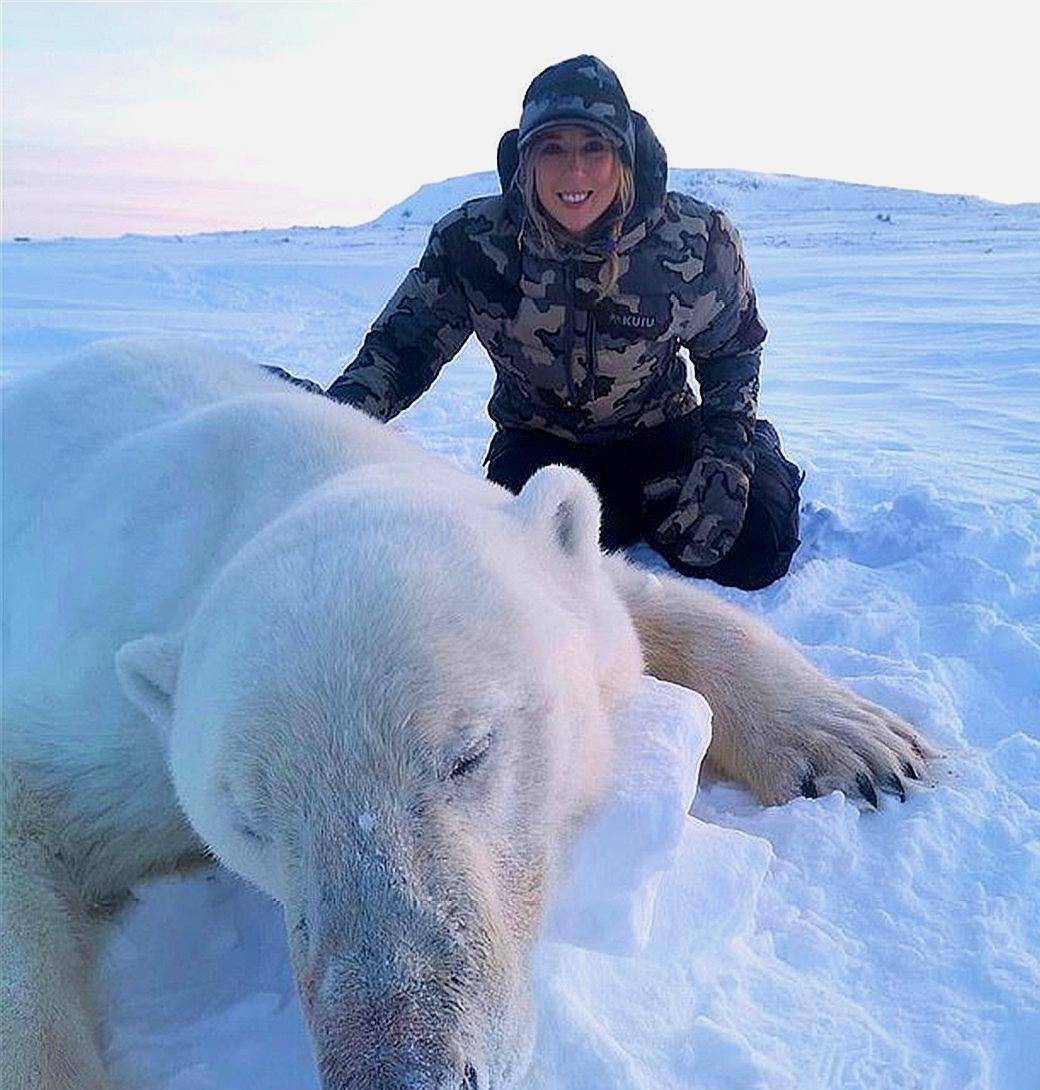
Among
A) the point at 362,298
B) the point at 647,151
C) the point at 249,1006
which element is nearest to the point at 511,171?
the point at 647,151

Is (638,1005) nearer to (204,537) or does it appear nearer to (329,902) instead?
(329,902)

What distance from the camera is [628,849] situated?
162 cm

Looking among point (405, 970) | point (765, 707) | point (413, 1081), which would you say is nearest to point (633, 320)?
point (765, 707)

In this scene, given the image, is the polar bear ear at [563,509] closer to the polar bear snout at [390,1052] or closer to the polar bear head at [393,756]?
the polar bear head at [393,756]

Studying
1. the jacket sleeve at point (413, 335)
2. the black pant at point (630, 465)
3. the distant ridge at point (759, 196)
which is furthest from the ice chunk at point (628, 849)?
the distant ridge at point (759, 196)

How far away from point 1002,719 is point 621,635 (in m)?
1.02

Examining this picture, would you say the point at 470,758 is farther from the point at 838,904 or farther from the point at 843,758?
the point at 843,758

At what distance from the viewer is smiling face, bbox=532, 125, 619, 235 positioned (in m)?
3.32

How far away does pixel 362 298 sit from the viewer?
14430 millimetres

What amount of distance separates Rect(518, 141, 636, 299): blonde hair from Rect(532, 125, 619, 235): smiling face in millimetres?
14

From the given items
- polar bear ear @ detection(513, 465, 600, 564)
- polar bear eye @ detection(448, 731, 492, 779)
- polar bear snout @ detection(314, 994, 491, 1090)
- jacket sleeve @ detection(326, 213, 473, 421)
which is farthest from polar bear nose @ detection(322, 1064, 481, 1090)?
jacket sleeve @ detection(326, 213, 473, 421)

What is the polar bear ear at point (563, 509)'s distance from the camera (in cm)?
182

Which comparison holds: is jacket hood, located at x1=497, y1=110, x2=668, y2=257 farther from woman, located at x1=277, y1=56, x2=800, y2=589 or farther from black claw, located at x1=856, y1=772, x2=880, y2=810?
black claw, located at x1=856, y1=772, x2=880, y2=810

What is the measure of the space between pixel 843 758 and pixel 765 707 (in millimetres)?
204
